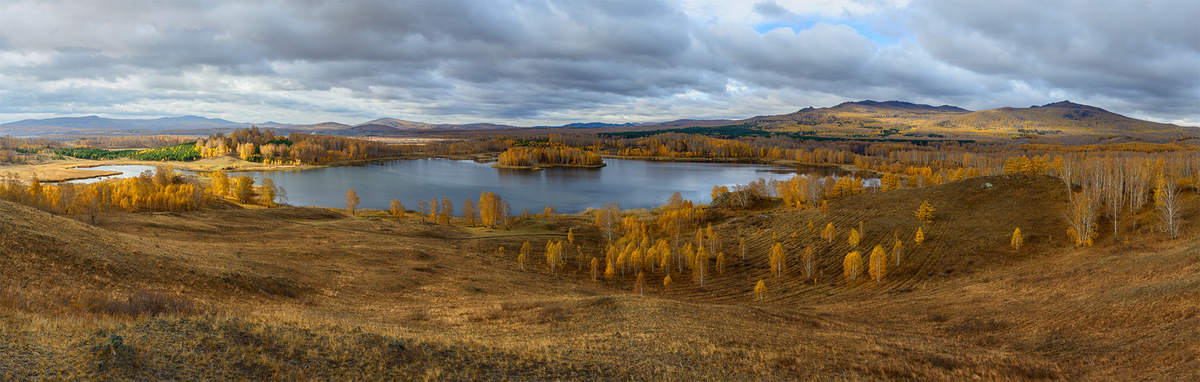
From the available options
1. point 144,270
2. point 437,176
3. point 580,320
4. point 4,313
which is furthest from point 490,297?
point 437,176

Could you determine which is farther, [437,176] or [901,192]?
[437,176]

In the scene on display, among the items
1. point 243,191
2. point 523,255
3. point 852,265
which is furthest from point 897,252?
point 243,191

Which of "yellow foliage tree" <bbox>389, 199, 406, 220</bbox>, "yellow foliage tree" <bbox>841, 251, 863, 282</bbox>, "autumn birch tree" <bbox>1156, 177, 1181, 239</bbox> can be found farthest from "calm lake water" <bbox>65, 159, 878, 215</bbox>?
"autumn birch tree" <bbox>1156, 177, 1181, 239</bbox>

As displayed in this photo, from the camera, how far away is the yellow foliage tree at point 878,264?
1780 inches

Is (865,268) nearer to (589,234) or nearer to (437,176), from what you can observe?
(589,234)

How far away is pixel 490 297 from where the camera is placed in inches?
1266

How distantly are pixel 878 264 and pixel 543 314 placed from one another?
34.6m

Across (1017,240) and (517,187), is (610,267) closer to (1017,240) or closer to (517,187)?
(1017,240)

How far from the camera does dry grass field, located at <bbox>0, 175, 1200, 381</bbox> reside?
45.7 ft

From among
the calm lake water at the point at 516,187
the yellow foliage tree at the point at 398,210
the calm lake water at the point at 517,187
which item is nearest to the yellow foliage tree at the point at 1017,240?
the calm lake water at the point at 516,187

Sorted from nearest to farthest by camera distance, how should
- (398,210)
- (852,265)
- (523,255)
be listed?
1. (852,265)
2. (523,255)
3. (398,210)

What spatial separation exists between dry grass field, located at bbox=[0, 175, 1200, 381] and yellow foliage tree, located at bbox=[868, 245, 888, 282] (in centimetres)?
101

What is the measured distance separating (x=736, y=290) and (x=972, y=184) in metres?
43.1

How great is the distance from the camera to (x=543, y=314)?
978 inches
